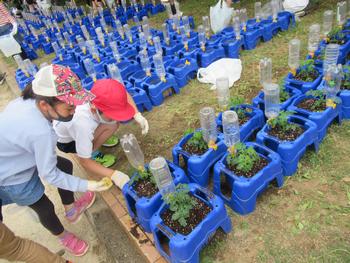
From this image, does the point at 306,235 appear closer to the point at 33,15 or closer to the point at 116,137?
the point at 116,137

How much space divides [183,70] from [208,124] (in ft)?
5.86

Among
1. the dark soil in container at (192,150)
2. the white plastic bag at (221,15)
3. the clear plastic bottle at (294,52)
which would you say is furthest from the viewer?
the white plastic bag at (221,15)

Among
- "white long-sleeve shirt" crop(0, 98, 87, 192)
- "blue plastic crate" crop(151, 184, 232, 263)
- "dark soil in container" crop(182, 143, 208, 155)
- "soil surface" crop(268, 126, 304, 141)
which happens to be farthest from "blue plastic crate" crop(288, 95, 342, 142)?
"white long-sleeve shirt" crop(0, 98, 87, 192)

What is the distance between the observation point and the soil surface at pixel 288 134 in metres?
2.30

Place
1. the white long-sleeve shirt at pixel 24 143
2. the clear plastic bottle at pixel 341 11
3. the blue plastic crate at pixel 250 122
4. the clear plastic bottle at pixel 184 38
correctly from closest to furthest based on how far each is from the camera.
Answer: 1. the white long-sleeve shirt at pixel 24 143
2. the blue plastic crate at pixel 250 122
3. the clear plastic bottle at pixel 341 11
4. the clear plastic bottle at pixel 184 38

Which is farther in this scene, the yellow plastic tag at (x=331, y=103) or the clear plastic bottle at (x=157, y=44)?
the clear plastic bottle at (x=157, y=44)

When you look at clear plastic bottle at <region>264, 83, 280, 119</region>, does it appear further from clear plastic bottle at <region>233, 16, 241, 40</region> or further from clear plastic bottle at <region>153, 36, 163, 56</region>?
clear plastic bottle at <region>153, 36, 163, 56</region>

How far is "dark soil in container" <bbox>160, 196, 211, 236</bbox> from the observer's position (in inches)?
74.5

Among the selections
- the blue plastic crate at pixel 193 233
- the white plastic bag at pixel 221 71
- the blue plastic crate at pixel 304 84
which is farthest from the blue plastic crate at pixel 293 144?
the white plastic bag at pixel 221 71

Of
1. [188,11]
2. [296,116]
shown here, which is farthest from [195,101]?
[188,11]

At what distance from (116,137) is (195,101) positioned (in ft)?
3.42

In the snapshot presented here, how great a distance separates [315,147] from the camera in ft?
7.97

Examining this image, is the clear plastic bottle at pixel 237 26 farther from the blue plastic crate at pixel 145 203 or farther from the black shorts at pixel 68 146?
the black shorts at pixel 68 146

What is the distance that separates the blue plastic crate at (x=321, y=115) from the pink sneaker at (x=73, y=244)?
205cm
